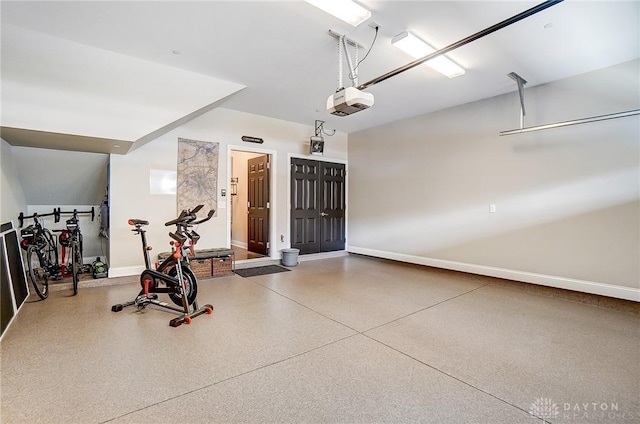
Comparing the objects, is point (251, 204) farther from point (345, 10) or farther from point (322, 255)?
point (345, 10)

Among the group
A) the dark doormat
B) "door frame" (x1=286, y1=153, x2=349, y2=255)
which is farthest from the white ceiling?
the dark doormat

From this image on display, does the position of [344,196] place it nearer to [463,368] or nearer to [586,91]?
[586,91]

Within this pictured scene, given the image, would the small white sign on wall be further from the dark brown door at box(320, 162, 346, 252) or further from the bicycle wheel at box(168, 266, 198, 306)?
the dark brown door at box(320, 162, 346, 252)

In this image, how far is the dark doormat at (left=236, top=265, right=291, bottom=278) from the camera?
535 cm

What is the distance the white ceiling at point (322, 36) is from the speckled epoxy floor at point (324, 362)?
10.3ft

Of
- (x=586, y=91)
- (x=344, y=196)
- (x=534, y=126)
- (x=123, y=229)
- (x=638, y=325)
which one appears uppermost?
(x=586, y=91)

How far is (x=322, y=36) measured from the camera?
10.5 feet

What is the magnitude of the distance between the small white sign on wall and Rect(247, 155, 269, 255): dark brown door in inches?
78.6

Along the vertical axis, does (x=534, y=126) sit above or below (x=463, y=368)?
above

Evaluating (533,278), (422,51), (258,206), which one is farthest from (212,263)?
(533,278)

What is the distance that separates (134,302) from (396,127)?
5.87 m

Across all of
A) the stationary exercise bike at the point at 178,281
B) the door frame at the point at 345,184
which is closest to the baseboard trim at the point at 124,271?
the stationary exercise bike at the point at 178,281

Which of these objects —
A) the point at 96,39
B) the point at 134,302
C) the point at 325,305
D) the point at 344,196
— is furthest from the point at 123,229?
the point at 344,196

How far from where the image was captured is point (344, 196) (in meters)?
7.64
